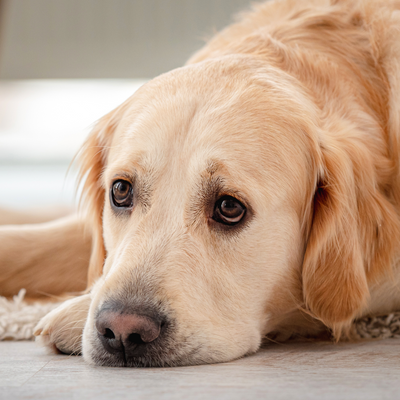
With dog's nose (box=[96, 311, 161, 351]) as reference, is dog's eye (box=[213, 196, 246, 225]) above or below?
above

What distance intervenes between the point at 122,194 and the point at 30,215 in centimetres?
178

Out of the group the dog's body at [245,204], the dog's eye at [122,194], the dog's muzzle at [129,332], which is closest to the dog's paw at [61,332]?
the dog's body at [245,204]

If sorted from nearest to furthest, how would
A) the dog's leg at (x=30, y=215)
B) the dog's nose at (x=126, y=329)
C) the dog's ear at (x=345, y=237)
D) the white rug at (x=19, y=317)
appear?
the dog's nose at (x=126, y=329)
the dog's ear at (x=345, y=237)
the white rug at (x=19, y=317)
the dog's leg at (x=30, y=215)

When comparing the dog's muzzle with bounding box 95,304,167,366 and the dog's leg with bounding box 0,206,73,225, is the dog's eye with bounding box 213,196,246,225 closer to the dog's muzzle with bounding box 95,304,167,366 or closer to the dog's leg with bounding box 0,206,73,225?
the dog's muzzle with bounding box 95,304,167,366

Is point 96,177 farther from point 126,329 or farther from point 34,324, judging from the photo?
point 126,329

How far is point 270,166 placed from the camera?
189 centimetres

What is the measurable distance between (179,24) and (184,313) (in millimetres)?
5960

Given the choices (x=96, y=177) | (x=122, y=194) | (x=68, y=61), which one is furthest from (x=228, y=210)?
(x=68, y=61)

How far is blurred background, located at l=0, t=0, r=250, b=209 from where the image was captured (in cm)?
692

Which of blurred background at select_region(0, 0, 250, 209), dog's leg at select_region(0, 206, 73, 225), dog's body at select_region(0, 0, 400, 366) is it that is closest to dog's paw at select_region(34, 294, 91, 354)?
dog's body at select_region(0, 0, 400, 366)

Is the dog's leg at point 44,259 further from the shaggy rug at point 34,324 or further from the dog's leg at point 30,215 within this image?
the dog's leg at point 30,215

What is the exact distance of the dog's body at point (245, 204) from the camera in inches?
64.9

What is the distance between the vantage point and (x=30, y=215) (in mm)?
3547

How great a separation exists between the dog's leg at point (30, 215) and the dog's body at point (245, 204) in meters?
1.19
